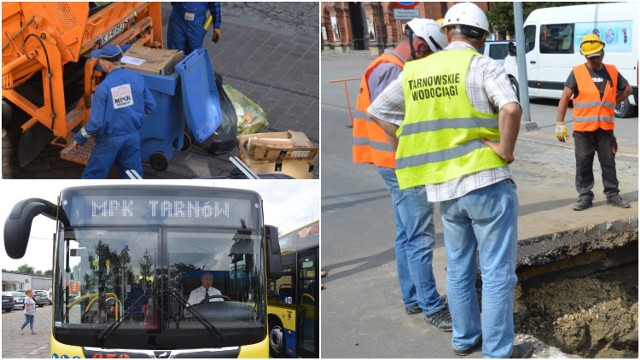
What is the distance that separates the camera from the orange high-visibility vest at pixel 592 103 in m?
7.19

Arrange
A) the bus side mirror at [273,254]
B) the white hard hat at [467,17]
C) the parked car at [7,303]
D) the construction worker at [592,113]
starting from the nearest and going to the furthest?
the white hard hat at [467,17]
the bus side mirror at [273,254]
the construction worker at [592,113]
the parked car at [7,303]

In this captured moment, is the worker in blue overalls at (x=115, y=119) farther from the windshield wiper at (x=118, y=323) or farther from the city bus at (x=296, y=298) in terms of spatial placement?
the city bus at (x=296, y=298)

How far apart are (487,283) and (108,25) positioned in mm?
5620

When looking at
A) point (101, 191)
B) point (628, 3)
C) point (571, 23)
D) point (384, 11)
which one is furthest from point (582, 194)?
point (384, 11)

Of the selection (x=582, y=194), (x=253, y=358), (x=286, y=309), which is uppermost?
(x=582, y=194)

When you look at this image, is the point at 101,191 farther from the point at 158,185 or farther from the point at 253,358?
the point at 253,358

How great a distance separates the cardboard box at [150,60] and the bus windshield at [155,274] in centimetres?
248

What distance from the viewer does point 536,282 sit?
6152 mm

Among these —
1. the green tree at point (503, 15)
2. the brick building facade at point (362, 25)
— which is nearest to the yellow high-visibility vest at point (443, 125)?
the green tree at point (503, 15)

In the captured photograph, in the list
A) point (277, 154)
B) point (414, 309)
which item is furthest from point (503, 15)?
point (414, 309)

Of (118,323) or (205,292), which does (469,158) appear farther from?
(118,323)

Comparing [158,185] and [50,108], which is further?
[50,108]

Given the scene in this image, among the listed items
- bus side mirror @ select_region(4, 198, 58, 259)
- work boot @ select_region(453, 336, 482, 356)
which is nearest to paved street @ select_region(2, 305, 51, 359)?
bus side mirror @ select_region(4, 198, 58, 259)

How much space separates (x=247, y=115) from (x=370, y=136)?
4198 millimetres
